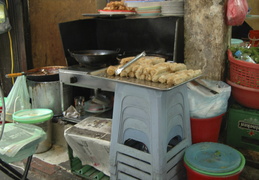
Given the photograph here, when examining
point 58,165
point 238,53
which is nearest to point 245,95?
point 238,53

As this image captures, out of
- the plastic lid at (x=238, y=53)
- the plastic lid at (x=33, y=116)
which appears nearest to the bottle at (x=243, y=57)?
the plastic lid at (x=238, y=53)

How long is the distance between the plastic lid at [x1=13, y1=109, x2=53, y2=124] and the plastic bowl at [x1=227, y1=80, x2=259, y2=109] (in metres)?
2.52

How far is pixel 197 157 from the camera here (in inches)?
99.3

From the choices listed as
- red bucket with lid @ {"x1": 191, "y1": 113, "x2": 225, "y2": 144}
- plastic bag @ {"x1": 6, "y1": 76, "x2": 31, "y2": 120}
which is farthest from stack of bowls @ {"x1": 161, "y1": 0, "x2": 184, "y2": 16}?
plastic bag @ {"x1": 6, "y1": 76, "x2": 31, "y2": 120}

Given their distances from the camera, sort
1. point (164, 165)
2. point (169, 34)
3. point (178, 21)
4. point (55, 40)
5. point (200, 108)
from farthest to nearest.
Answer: point (55, 40), point (169, 34), point (178, 21), point (200, 108), point (164, 165)

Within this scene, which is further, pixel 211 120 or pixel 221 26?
pixel 221 26

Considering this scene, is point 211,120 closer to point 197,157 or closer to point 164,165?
point 197,157

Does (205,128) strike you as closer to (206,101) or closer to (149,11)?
(206,101)

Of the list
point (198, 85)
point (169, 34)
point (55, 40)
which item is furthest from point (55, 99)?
point (198, 85)

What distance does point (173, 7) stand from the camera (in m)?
3.46

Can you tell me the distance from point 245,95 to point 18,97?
3.32 metres

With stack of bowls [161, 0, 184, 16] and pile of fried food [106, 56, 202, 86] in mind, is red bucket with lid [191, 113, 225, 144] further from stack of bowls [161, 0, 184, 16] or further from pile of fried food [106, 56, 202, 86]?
stack of bowls [161, 0, 184, 16]

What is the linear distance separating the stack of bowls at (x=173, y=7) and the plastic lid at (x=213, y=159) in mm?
1785

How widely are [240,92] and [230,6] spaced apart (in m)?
1.00
